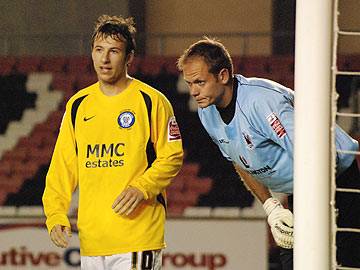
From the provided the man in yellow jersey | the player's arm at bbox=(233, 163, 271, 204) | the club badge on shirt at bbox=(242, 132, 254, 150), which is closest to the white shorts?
the man in yellow jersey

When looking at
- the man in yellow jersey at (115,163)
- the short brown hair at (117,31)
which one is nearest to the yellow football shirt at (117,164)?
the man in yellow jersey at (115,163)

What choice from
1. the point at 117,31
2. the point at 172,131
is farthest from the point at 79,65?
the point at 172,131

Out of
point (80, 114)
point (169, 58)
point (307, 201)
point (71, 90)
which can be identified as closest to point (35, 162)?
point (71, 90)

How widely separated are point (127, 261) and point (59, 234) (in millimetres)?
230

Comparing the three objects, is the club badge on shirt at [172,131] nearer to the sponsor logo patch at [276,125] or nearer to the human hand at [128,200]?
the human hand at [128,200]

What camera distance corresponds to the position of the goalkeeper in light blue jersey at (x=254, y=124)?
2.80m

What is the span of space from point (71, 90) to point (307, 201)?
20.8 ft

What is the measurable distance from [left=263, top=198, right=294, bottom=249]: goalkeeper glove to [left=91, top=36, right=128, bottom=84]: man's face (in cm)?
65

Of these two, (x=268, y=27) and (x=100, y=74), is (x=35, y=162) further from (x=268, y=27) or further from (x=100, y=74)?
(x=100, y=74)

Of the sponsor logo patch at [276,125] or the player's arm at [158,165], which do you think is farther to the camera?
the player's arm at [158,165]

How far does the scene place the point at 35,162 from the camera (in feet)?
24.8

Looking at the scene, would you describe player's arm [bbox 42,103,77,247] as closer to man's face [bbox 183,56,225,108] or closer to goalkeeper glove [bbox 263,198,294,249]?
man's face [bbox 183,56,225,108]

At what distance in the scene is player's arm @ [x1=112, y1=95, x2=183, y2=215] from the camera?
9.75 feet

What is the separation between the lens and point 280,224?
9.29 ft
